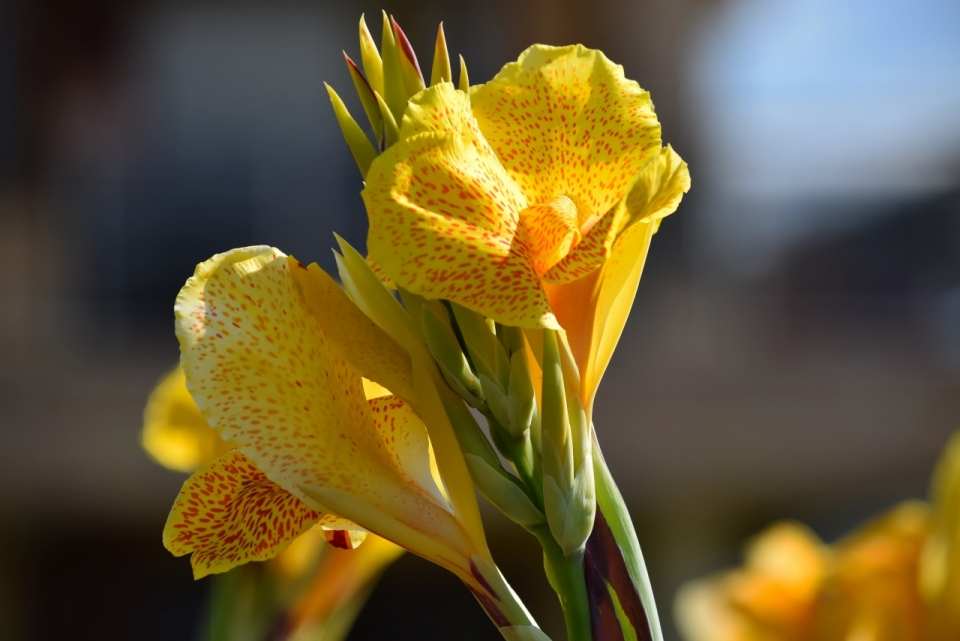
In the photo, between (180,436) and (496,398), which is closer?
(496,398)

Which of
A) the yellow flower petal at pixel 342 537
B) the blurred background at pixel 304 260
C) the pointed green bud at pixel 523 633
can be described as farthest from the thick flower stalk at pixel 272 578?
the blurred background at pixel 304 260

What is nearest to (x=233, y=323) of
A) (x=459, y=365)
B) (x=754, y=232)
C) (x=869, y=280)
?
(x=459, y=365)

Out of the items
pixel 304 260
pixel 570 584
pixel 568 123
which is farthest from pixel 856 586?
pixel 304 260

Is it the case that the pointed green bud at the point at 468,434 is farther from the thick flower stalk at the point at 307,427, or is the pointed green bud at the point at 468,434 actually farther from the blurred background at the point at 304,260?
the blurred background at the point at 304,260

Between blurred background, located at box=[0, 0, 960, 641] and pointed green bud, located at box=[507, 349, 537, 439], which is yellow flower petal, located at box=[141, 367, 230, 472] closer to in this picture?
pointed green bud, located at box=[507, 349, 537, 439]

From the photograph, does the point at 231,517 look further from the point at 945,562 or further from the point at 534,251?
the point at 945,562

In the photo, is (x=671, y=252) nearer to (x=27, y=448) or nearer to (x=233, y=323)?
(x=27, y=448)
